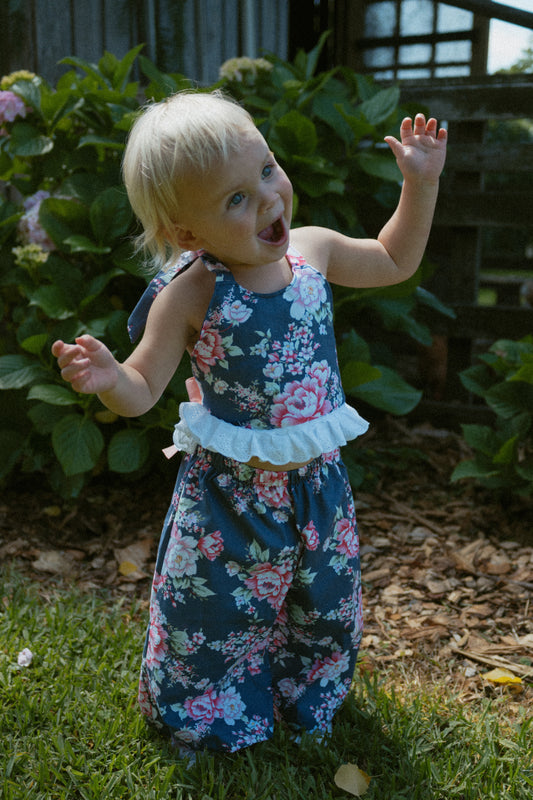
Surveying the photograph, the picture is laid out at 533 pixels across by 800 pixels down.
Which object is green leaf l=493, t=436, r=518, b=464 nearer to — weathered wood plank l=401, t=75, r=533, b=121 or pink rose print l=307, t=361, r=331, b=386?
pink rose print l=307, t=361, r=331, b=386

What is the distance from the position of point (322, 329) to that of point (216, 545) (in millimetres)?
468

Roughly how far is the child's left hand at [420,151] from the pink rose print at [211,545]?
2.56 feet

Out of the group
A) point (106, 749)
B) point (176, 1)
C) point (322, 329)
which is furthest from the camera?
point (176, 1)

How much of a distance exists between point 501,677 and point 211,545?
0.85 metres

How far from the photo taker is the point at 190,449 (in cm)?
156

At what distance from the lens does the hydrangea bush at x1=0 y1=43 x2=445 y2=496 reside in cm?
242

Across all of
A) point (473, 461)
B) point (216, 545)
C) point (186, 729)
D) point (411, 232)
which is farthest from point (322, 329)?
point (473, 461)

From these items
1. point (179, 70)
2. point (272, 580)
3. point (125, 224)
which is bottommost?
point (272, 580)

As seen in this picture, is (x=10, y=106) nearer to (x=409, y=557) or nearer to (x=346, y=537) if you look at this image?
(x=346, y=537)

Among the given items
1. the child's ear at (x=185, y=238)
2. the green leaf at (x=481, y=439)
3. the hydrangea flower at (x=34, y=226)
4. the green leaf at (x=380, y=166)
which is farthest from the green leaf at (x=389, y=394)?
the child's ear at (x=185, y=238)

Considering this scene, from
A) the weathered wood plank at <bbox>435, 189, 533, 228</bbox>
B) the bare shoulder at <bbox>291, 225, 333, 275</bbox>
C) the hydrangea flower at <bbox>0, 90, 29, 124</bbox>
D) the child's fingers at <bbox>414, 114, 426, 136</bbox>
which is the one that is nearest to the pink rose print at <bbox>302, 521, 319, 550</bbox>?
the bare shoulder at <bbox>291, 225, 333, 275</bbox>

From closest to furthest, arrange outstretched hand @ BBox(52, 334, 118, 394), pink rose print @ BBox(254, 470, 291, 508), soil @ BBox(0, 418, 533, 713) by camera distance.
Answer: outstretched hand @ BBox(52, 334, 118, 394) → pink rose print @ BBox(254, 470, 291, 508) → soil @ BBox(0, 418, 533, 713)

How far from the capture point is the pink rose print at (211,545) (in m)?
1.50

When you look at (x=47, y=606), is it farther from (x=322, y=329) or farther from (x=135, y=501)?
(x=322, y=329)
